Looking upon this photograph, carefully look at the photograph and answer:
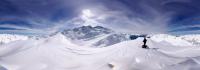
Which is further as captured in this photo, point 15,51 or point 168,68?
point 15,51

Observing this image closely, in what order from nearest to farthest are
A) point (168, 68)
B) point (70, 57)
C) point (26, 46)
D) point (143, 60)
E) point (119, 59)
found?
1. point (168, 68)
2. point (143, 60)
3. point (119, 59)
4. point (70, 57)
5. point (26, 46)

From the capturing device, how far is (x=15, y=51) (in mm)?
14469

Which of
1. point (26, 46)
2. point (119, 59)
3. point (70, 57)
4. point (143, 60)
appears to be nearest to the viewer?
point (143, 60)

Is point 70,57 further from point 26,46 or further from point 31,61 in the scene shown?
point 26,46

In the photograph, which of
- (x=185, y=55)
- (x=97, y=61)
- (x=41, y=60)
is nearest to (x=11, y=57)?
(x=41, y=60)

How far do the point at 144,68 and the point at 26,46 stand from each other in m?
9.13

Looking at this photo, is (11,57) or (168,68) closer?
(168,68)

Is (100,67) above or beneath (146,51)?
beneath

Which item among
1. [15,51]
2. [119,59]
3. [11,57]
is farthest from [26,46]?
[119,59]

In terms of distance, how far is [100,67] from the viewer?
40.8 feet

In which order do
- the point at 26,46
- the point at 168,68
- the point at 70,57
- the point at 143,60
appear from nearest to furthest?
the point at 168,68, the point at 143,60, the point at 70,57, the point at 26,46

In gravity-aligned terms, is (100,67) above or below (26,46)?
below

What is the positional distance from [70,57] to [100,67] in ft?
8.84

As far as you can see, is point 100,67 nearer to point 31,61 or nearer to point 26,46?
point 31,61
